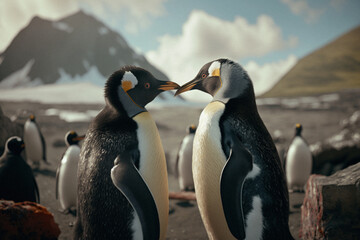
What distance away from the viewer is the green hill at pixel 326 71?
14.3m

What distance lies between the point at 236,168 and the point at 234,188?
11 centimetres

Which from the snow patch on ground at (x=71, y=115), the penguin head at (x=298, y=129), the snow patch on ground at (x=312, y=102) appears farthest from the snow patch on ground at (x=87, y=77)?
the penguin head at (x=298, y=129)

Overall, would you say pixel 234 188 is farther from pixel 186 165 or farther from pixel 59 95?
pixel 59 95

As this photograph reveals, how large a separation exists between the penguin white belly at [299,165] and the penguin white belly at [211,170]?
3.67 m

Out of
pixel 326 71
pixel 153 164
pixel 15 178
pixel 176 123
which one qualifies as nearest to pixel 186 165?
pixel 15 178

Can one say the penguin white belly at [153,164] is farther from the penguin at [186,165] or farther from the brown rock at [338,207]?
the penguin at [186,165]

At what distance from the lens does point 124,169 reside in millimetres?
1480

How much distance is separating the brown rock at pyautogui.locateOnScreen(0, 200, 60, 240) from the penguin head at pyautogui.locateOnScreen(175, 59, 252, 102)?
1.51 meters

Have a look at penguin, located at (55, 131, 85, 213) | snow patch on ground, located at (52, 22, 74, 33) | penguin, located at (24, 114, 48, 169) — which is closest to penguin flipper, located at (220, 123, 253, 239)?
penguin, located at (55, 131, 85, 213)

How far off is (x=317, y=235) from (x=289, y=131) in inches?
280

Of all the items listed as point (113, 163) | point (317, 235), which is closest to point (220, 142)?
point (113, 163)

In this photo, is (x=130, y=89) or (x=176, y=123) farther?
(x=176, y=123)

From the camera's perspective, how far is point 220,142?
5.24ft

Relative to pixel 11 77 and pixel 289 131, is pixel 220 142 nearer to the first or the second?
pixel 289 131
